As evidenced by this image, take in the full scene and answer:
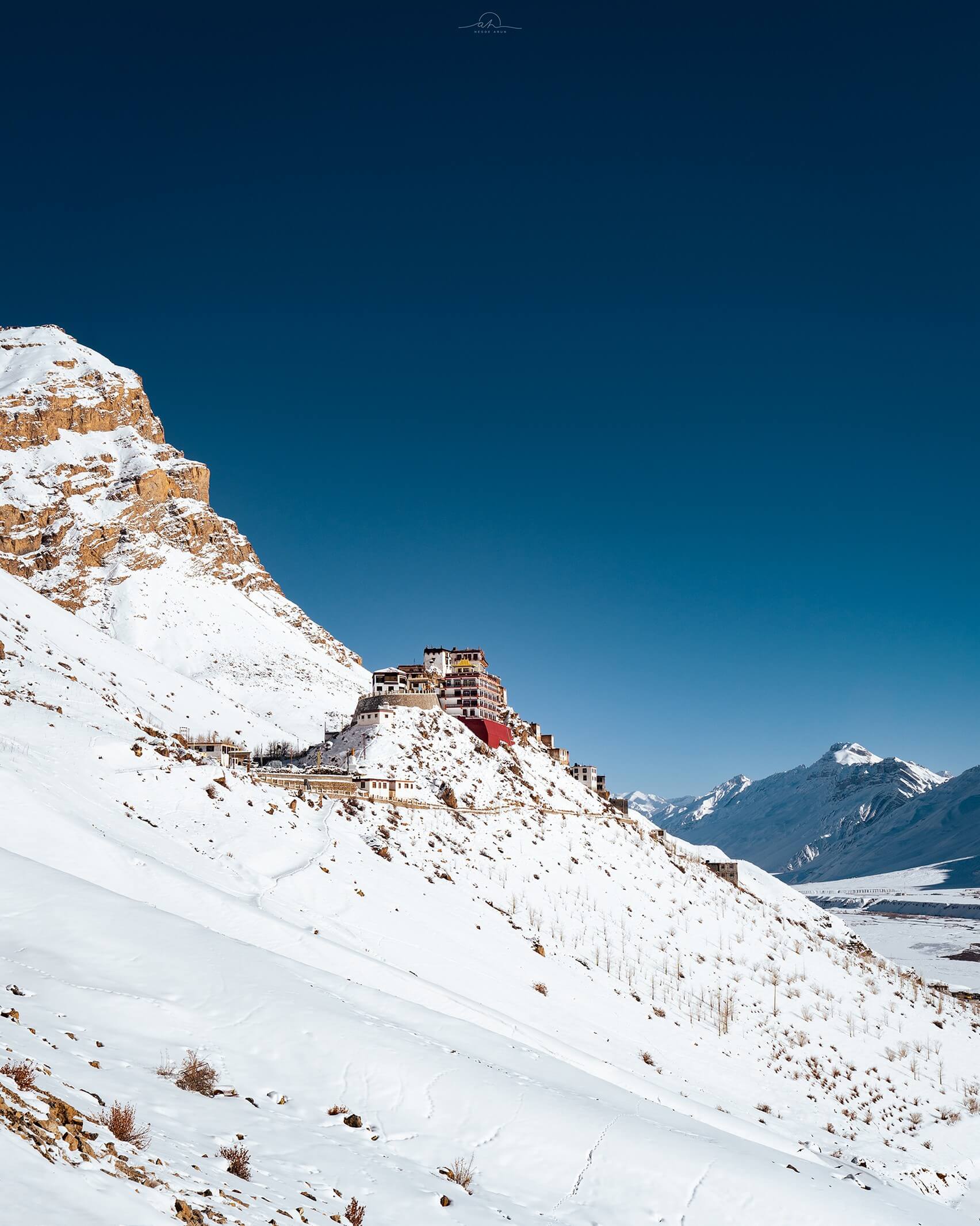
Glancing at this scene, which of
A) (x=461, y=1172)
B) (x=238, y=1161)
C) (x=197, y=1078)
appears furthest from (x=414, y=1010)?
(x=238, y=1161)

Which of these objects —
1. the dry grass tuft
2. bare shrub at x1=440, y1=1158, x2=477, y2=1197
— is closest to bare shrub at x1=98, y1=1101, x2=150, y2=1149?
the dry grass tuft

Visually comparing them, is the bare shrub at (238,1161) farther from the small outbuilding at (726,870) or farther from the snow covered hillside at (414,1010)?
the small outbuilding at (726,870)

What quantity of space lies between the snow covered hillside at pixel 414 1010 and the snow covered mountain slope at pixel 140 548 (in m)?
49.0

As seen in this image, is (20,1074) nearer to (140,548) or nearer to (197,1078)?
(197,1078)

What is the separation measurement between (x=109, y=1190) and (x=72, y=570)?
482 feet

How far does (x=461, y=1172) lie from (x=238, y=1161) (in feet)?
14.1

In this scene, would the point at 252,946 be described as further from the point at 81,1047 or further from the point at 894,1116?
the point at 894,1116

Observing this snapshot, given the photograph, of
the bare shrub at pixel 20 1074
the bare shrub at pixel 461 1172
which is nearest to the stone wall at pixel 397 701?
the bare shrub at pixel 461 1172

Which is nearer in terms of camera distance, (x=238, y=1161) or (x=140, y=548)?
(x=238, y=1161)

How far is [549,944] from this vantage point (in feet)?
145

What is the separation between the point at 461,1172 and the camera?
→ 45.4 ft

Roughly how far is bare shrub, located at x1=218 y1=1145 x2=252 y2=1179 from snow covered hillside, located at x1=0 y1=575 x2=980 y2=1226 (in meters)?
0.10

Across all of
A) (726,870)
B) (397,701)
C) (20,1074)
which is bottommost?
(20,1074)

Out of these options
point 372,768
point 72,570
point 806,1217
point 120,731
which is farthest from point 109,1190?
point 72,570
